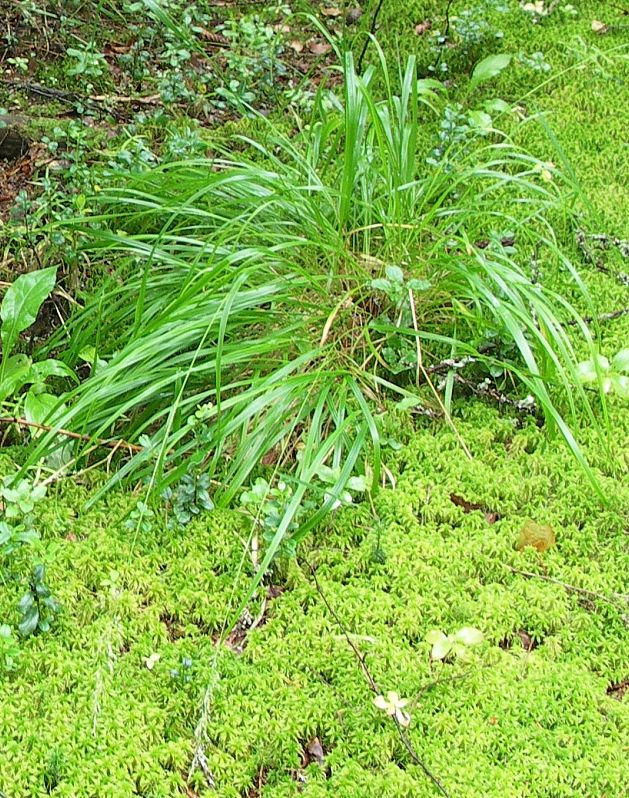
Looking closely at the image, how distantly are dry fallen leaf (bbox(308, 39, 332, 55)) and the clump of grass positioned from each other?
1536mm

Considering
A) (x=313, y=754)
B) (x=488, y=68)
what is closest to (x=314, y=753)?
(x=313, y=754)

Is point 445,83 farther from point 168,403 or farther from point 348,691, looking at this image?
point 348,691

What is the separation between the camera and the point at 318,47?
4.41 m

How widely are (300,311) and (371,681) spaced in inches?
45.8

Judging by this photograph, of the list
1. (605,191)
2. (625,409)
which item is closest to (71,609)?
(625,409)

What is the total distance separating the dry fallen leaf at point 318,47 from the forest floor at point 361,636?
1858 mm

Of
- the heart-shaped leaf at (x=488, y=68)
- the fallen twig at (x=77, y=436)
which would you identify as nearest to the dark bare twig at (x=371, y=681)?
the fallen twig at (x=77, y=436)

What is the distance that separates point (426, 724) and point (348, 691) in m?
0.17

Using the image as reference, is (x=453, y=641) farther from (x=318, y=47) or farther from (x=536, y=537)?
(x=318, y=47)

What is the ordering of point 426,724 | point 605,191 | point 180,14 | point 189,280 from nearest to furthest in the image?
point 426,724 < point 189,280 < point 605,191 < point 180,14

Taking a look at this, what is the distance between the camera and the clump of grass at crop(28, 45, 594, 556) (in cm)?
227

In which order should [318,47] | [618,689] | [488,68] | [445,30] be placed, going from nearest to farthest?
[618,689], [488,68], [445,30], [318,47]

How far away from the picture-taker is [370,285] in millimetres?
2549

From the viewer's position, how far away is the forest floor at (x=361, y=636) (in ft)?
5.63
